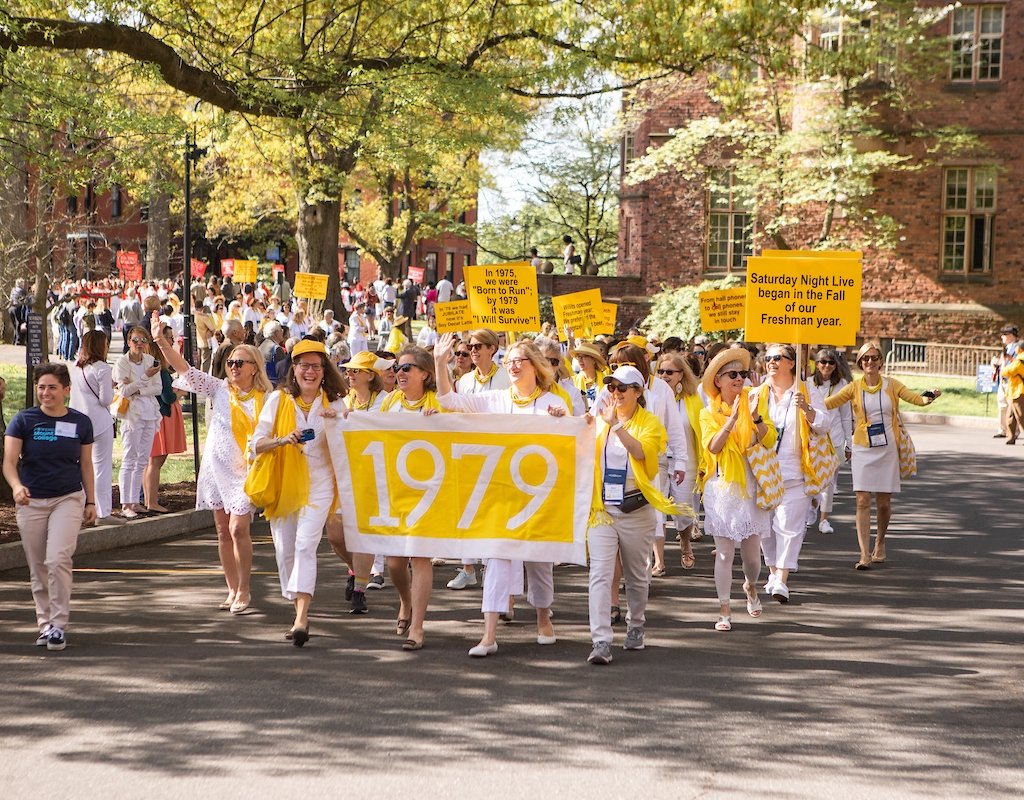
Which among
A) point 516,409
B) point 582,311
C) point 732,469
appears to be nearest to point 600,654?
point 516,409

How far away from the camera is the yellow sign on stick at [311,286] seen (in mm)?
29969

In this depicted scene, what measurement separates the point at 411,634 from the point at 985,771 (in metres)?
3.56

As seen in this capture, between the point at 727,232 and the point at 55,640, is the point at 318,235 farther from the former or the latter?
the point at 55,640

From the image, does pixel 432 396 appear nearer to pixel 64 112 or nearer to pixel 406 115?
pixel 64 112

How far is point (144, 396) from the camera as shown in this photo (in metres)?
14.0

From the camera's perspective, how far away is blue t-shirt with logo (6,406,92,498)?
882 centimetres

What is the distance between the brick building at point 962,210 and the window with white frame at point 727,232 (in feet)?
1.00

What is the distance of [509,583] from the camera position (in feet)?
28.7

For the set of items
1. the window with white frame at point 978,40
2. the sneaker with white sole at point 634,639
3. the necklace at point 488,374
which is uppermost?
the window with white frame at point 978,40

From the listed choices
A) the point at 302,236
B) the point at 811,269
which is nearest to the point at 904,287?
the point at 302,236

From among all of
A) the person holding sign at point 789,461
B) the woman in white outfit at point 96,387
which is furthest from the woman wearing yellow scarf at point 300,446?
the woman in white outfit at point 96,387

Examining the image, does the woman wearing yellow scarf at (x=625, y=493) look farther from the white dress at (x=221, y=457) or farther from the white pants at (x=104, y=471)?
the white pants at (x=104, y=471)

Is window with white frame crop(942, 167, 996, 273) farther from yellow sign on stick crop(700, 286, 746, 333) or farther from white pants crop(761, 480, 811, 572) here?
white pants crop(761, 480, 811, 572)

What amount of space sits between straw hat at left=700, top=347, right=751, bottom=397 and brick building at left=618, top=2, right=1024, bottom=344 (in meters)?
28.9
